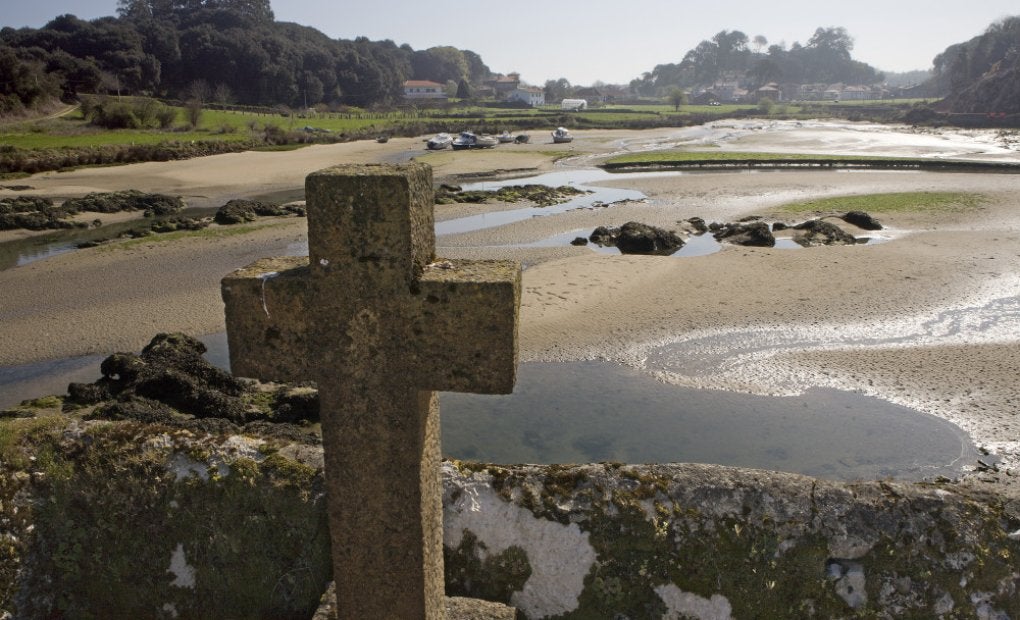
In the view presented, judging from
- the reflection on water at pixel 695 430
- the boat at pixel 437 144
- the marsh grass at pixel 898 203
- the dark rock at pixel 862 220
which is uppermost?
the boat at pixel 437 144

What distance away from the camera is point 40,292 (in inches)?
755

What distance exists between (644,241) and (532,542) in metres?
20.3

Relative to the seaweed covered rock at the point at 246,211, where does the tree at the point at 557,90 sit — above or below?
above

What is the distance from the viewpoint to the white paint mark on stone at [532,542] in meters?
4.17

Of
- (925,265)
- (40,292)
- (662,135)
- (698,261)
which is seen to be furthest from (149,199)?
(662,135)

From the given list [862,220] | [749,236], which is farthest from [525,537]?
[862,220]

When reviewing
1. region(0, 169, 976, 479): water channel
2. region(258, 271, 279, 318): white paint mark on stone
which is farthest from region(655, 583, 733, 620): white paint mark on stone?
region(0, 169, 976, 479): water channel

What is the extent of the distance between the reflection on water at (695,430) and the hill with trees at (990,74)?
105 metres

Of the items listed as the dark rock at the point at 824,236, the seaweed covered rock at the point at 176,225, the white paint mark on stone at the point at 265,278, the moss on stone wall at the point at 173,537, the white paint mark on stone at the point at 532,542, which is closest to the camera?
the white paint mark on stone at the point at 265,278

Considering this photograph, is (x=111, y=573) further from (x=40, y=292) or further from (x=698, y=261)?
(x=698, y=261)

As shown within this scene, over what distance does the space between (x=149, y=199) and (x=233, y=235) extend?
35.0 ft

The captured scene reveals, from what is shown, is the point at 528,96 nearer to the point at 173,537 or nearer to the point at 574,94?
the point at 574,94

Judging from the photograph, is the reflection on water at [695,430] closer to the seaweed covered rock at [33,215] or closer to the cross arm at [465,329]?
the cross arm at [465,329]

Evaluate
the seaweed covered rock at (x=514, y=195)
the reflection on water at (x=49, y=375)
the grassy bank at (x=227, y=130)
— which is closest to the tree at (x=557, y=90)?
the grassy bank at (x=227, y=130)
